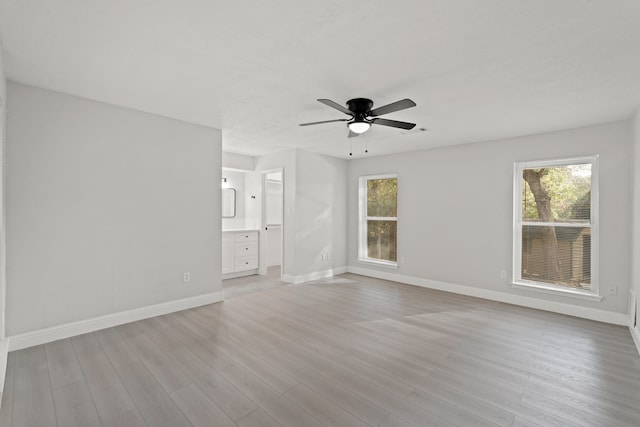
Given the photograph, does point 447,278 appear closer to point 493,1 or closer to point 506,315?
point 506,315

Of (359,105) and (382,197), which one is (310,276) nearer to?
(382,197)

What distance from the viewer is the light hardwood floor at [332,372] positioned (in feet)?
6.24

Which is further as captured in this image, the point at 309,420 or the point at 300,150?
the point at 300,150

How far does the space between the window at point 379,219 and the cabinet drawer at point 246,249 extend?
87.2 inches

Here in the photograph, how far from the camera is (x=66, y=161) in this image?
3.04m

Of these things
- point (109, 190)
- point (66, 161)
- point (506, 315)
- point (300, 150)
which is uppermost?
point (300, 150)

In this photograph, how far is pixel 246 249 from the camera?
6.06m

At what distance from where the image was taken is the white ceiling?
1758mm

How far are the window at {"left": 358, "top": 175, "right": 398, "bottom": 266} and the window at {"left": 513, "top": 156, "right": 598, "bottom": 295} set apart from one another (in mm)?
2082

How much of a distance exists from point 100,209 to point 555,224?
5.74 meters

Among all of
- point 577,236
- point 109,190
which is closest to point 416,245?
point 577,236

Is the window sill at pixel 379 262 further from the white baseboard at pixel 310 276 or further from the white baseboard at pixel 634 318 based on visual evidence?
the white baseboard at pixel 634 318

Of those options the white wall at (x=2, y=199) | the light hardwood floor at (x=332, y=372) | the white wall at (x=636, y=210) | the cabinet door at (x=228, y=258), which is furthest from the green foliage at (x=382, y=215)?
the white wall at (x=2, y=199)

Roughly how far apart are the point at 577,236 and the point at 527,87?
2.45m
